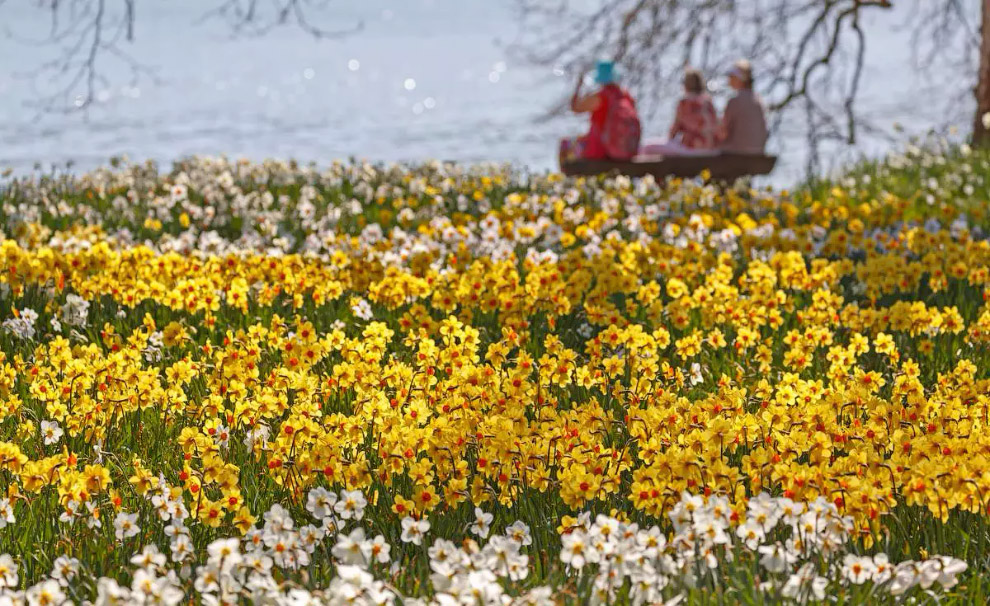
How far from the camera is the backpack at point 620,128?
34.9 ft

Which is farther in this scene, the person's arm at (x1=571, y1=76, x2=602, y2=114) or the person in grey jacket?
the person in grey jacket

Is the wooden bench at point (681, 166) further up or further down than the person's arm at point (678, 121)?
further down

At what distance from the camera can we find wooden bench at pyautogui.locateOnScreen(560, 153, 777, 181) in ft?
35.3

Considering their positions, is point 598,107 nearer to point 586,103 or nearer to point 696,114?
point 586,103

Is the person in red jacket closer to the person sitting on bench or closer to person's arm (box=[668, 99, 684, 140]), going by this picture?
the person sitting on bench

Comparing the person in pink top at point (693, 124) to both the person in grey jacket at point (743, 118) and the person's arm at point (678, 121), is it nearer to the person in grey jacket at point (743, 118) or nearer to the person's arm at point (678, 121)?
the person's arm at point (678, 121)

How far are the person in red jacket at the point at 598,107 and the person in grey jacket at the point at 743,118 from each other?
1.02 m

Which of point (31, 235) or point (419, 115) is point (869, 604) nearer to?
point (31, 235)

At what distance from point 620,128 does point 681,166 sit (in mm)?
775

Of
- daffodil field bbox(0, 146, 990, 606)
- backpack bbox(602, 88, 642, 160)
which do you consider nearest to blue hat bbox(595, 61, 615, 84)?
backpack bbox(602, 88, 642, 160)

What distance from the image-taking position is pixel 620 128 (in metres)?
10.6

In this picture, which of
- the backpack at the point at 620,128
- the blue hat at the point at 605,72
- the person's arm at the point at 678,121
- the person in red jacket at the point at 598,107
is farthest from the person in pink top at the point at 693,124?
the blue hat at the point at 605,72

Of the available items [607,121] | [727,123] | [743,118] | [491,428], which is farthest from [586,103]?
[491,428]

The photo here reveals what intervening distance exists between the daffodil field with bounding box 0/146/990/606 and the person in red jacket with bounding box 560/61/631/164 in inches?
→ 126
